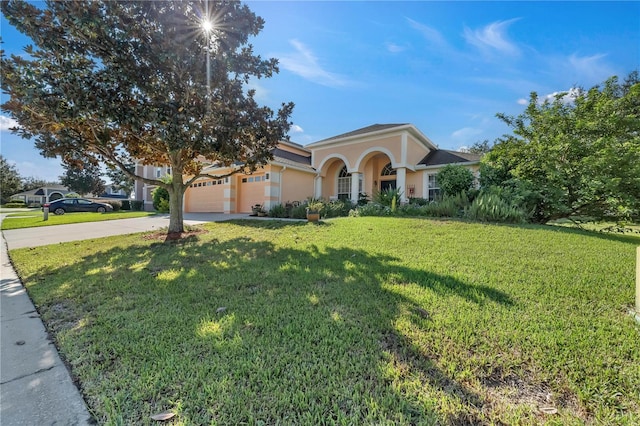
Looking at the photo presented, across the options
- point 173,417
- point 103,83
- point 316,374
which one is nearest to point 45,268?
point 103,83

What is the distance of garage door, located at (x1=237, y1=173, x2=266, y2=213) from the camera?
52.1 feet

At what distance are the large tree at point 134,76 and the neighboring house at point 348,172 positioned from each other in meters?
6.29

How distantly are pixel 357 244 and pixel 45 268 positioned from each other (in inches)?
242

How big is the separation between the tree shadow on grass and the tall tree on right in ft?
23.4

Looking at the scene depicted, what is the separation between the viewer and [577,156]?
806cm

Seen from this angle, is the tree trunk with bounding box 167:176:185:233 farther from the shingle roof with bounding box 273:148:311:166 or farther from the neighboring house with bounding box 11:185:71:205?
the neighboring house with bounding box 11:185:71:205

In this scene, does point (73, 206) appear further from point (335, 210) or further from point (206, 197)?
point (335, 210)

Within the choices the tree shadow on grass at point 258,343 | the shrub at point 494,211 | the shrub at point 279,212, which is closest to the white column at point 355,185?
the shrub at point 279,212

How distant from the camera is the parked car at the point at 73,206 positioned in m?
21.2

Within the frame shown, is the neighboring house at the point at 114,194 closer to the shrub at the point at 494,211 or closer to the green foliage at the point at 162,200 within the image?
the green foliage at the point at 162,200

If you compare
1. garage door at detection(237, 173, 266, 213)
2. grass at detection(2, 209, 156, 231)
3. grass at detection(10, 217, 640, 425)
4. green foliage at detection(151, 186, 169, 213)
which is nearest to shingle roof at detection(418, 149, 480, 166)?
garage door at detection(237, 173, 266, 213)

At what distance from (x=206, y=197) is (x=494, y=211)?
17.5 metres

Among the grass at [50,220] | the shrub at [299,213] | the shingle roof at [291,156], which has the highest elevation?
the shingle roof at [291,156]

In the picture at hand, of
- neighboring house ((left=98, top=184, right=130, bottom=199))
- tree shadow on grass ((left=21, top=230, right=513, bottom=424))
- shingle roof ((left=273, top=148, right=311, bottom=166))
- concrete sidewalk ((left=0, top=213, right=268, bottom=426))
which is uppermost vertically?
shingle roof ((left=273, top=148, right=311, bottom=166))
